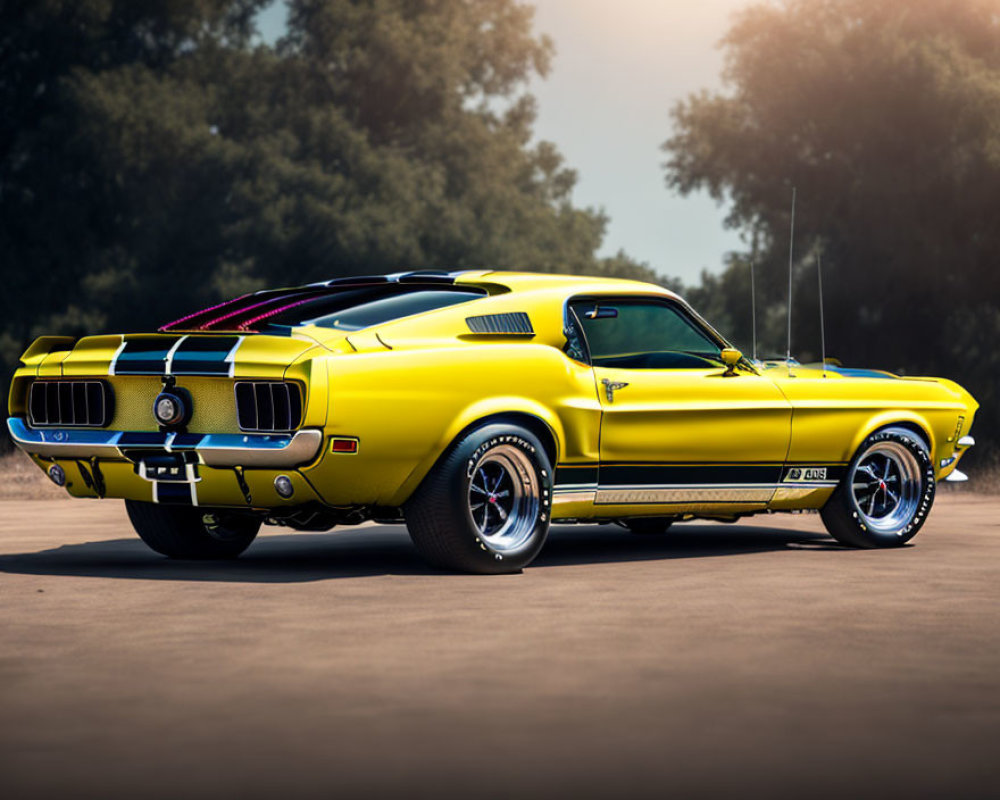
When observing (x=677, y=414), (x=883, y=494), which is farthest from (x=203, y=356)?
(x=883, y=494)

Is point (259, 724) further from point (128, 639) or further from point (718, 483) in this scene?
point (718, 483)

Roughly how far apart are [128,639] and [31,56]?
3449cm

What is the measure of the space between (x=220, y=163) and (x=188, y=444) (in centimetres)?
3053

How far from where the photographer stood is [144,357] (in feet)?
31.9

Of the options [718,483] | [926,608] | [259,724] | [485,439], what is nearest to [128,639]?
[259,724]

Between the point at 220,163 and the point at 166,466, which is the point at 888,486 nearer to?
the point at 166,466

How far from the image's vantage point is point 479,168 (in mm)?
42500

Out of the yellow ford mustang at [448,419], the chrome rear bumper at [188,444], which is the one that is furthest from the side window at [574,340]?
the chrome rear bumper at [188,444]

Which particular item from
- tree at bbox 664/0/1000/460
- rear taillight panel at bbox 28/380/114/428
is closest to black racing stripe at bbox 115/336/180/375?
rear taillight panel at bbox 28/380/114/428

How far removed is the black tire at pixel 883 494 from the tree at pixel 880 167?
21.3 metres

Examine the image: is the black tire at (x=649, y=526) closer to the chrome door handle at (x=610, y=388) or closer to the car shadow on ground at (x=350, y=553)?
the car shadow on ground at (x=350, y=553)

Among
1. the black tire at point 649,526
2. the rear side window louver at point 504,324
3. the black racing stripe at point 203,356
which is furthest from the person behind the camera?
the black tire at point 649,526

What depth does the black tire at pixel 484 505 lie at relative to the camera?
9.67 metres

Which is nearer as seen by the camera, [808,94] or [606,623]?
[606,623]
